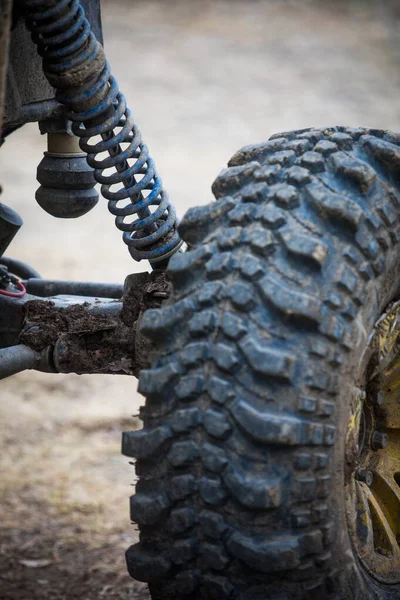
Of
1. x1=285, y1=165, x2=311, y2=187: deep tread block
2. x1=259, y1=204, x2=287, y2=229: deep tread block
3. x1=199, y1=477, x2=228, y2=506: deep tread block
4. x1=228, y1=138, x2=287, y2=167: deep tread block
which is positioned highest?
x1=228, y1=138, x2=287, y2=167: deep tread block

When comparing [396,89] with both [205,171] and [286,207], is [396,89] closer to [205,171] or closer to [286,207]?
[205,171]

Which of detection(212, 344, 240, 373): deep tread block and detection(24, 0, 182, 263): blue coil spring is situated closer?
detection(212, 344, 240, 373): deep tread block

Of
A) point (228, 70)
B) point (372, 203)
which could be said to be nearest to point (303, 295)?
point (372, 203)

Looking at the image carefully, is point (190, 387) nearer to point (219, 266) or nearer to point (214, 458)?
point (214, 458)

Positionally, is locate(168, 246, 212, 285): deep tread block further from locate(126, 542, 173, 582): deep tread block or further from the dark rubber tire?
locate(126, 542, 173, 582): deep tread block

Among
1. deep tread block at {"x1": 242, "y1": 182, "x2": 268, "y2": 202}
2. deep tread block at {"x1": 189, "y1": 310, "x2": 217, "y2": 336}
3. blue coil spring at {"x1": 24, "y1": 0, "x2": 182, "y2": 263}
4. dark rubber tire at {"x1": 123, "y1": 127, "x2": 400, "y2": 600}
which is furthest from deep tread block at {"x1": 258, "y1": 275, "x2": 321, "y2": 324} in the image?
blue coil spring at {"x1": 24, "y1": 0, "x2": 182, "y2": 263}

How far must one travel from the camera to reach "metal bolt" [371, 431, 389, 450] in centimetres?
195

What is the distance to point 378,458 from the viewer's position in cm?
203

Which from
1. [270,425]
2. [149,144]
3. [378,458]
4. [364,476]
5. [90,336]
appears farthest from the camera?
[149,144]

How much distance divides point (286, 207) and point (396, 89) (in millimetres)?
9474

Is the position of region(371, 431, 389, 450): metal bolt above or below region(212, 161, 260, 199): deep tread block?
below

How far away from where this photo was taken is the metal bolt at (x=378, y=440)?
1951 millimetres

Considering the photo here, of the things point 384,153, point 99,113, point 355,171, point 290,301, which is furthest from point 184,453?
point 99,113

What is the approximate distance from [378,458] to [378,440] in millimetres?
101
